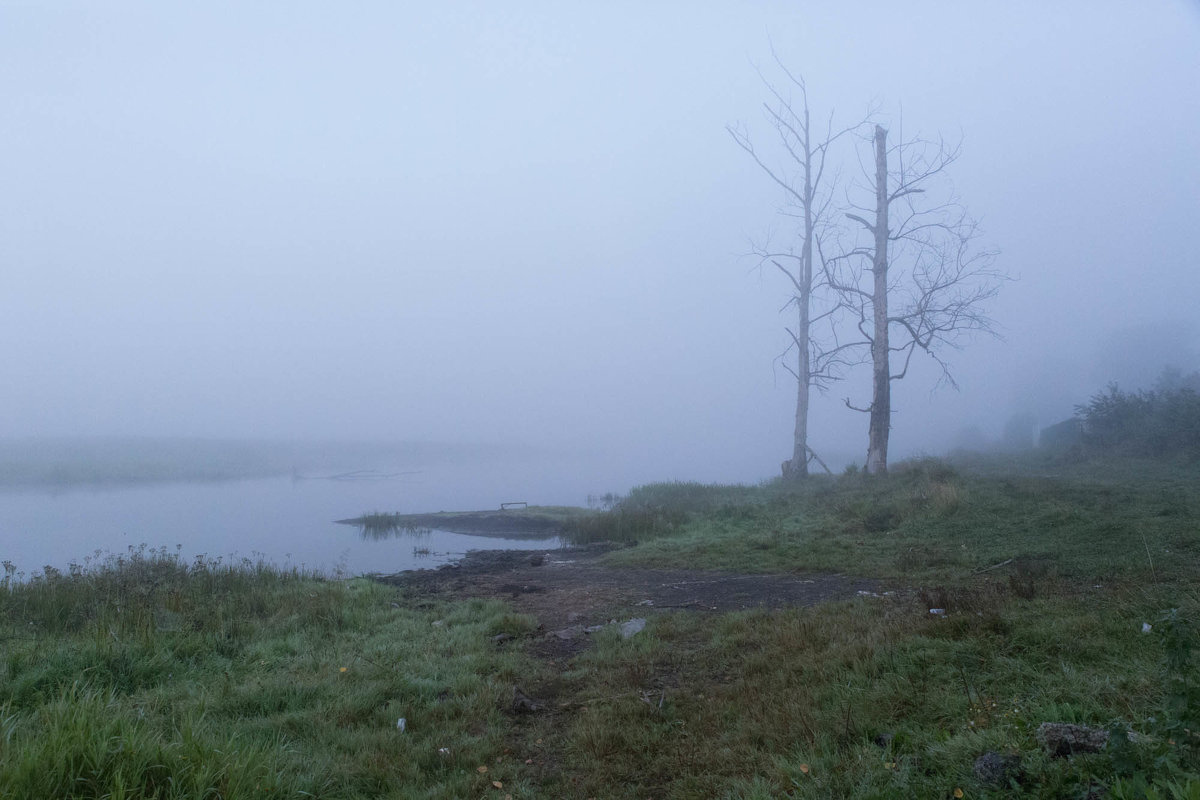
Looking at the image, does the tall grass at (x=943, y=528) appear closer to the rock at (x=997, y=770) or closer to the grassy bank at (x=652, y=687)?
the grassy bank at (x=652, y=687)

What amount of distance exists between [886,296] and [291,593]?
17.5 meters

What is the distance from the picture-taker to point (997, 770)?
10.0 ft

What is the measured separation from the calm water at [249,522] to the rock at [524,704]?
879 cm

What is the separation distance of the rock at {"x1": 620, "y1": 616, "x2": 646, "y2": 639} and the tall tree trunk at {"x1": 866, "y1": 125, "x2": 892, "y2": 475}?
47.5 feet

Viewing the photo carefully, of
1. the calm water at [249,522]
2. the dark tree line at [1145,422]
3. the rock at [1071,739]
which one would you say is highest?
the dark tree line at [1145,422]

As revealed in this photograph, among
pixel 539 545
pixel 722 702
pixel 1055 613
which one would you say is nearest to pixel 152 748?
pixel 722 702

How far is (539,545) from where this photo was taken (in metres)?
18.5

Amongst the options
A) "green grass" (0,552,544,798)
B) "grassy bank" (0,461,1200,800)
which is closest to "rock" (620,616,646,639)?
"grassy bank" (0,461,1200,800)

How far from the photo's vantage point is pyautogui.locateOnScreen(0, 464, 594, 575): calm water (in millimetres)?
16516

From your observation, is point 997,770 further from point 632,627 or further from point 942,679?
point 632,627

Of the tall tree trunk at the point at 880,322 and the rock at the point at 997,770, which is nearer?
the rock at the point at 997,770

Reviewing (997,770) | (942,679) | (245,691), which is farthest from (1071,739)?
(245,691)

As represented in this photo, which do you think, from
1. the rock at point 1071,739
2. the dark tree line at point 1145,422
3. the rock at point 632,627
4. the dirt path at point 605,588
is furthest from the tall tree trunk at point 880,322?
the rock at point 1071,739

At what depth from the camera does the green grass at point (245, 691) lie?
3338 millimetres
